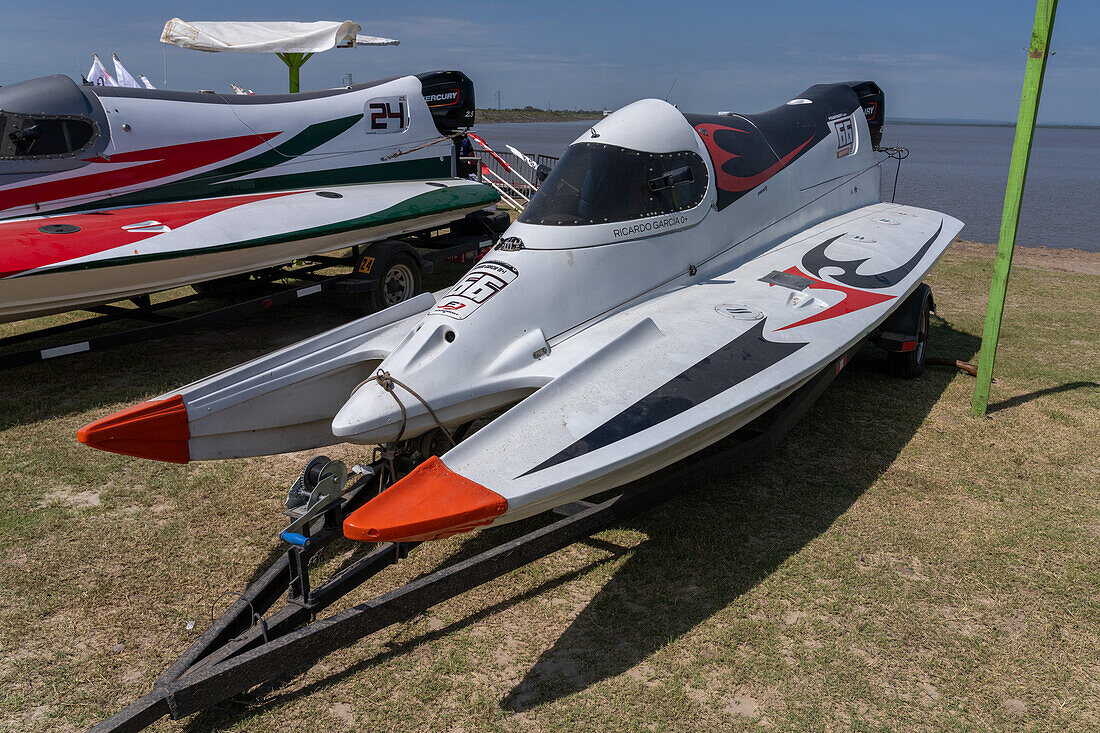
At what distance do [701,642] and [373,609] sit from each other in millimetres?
1494

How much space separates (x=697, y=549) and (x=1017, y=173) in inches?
154

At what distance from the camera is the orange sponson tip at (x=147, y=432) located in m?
3.42

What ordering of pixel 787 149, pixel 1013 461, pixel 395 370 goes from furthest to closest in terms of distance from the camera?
1. pixel 787 149
2. pixel 1013 461
3. pixel 395 370

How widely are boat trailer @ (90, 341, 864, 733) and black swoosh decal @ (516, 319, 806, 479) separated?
530 millimetres

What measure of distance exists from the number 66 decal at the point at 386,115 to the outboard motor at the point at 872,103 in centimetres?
504

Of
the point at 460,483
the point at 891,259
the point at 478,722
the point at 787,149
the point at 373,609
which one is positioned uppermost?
the point at 787,149

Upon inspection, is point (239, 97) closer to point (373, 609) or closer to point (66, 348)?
point (66, 348)

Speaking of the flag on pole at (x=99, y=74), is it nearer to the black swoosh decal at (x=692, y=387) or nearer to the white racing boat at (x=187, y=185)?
the white racing boat at (x=187, y=185)

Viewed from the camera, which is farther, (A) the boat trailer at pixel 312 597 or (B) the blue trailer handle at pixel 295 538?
(B) the blue trailer handle at pixel 295 538

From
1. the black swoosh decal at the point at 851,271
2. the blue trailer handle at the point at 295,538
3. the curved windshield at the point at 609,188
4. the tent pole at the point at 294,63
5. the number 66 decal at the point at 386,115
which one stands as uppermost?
the tent pole at the point at 294,63

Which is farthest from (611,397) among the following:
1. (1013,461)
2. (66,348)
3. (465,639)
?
(66,348)

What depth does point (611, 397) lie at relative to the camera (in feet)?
12.1

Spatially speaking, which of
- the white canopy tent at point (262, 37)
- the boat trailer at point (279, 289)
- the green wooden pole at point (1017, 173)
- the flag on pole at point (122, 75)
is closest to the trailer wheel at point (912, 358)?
the green wooden pole at point (1017, 173)

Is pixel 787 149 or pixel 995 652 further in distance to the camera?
pixel 787 149
